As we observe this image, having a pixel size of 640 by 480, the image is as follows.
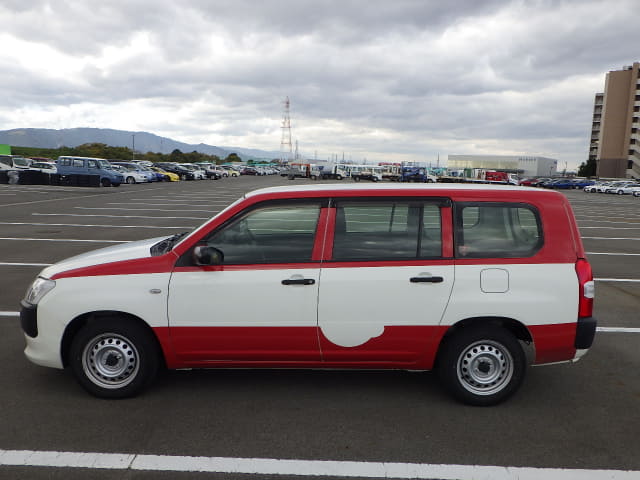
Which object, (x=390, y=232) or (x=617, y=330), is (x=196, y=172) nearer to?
(x=617, y=330)

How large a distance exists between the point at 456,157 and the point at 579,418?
566 ft

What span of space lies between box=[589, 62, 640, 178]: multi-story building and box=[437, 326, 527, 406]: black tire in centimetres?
11684

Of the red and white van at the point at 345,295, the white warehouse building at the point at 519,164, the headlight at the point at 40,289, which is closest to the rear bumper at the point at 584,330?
the red and white van at the point at 345,295

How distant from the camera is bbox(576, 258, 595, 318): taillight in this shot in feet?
12.7

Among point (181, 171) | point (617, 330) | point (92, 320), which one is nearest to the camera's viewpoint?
point (92, 320)

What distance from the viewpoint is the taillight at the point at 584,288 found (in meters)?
3.88

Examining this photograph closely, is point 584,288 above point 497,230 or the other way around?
the other way around

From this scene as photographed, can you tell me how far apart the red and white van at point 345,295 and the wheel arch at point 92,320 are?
10mm

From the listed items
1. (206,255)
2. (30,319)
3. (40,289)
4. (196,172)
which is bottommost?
(30,319)

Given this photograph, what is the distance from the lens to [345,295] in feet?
12.6

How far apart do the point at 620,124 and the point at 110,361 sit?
124 m

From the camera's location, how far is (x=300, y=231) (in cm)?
408

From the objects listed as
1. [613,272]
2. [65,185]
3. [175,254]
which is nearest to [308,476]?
[175,254]

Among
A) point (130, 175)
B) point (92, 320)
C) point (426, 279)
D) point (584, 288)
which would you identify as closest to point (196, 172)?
point (130, 175)
